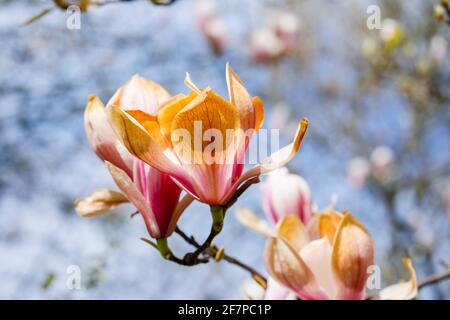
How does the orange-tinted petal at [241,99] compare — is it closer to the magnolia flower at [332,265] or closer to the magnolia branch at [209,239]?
the magnolia branch at [209,239]

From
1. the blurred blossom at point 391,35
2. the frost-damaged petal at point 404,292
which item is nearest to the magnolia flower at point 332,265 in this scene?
the frost-damaged petal at point 404,292

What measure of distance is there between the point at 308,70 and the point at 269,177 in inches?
129

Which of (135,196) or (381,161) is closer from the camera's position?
(135,196)

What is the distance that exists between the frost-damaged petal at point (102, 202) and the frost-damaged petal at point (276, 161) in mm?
142

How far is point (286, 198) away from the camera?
2.76 feet

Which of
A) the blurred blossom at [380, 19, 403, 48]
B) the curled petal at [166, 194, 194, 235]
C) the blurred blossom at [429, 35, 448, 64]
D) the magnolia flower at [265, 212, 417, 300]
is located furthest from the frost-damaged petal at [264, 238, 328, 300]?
the blurred blossom at [429, 35, 448, 64]

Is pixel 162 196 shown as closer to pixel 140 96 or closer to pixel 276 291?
pixel 140 96

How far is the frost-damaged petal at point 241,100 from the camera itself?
51cm

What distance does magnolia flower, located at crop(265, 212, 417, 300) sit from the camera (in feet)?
2.05

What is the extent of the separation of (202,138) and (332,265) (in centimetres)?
22

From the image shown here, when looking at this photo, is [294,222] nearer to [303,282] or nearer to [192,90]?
[303,282]

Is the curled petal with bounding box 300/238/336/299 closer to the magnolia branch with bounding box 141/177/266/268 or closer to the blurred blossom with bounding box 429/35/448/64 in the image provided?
the magnolia branch with bounding box 141/177/266/268

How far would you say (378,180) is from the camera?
360cm

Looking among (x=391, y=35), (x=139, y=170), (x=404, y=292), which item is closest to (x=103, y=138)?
(x=139, y=170)
